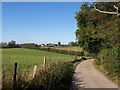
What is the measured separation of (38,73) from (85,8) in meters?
29.2

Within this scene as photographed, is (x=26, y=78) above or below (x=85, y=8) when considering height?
below

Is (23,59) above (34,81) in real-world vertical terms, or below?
below

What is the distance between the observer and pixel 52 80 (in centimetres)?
1341

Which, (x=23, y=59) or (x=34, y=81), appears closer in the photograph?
(x=34, y=81)

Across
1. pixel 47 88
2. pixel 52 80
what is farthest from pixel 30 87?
pixel 52 80

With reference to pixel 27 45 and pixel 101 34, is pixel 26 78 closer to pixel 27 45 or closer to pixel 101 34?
pixel 101 34

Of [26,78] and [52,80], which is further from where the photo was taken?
[52,80]

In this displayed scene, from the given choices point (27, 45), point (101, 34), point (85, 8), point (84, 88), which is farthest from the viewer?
point (27, 45)

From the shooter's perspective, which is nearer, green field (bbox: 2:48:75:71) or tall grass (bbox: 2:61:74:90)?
tall grass (bbox: 2:61:74:90)

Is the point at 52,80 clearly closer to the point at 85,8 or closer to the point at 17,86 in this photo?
the point at 17,86

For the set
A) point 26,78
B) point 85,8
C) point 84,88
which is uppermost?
point 85,8

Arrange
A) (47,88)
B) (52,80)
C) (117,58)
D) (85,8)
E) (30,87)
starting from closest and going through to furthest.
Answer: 1. (30,87)
2. (47,88)
3. (52,80)
4. (117,58)
5. (85,8)

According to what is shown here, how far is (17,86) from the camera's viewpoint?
409 inches

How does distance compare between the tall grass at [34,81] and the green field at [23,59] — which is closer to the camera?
the tall grass at [34,81]
